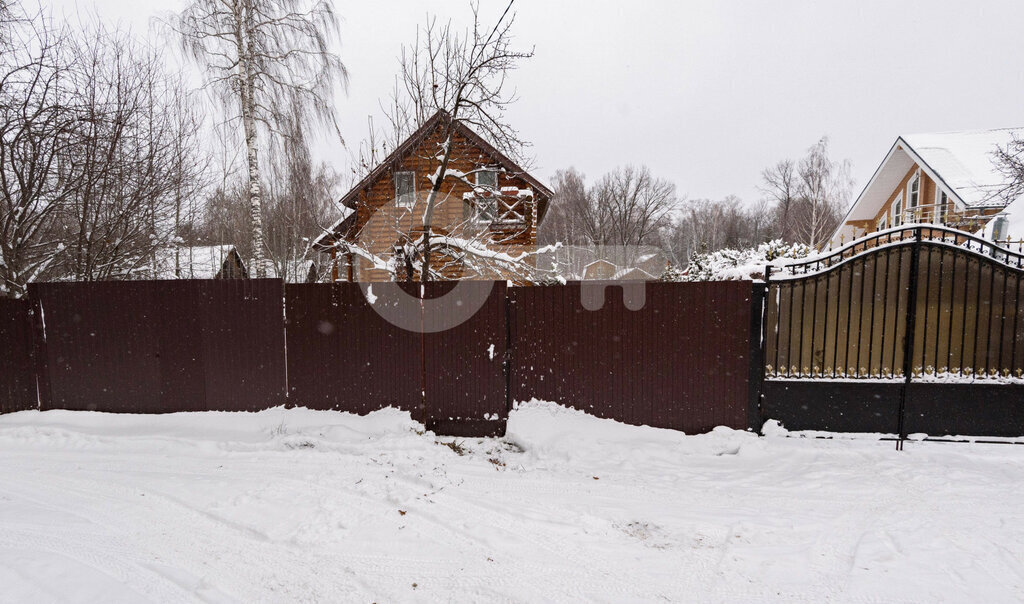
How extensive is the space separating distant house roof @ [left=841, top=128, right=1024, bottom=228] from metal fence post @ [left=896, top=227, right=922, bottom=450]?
1013 cm

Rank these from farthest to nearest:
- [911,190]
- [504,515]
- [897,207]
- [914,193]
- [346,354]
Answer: [897,207] → [911,190] → [914,193] → [346,354] → [504,515]

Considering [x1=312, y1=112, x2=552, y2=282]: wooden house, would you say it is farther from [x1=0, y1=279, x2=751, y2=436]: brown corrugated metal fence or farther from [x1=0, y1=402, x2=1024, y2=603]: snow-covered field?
[x1=0, y1=402, x2=1024, y2=603]: snow-covered field

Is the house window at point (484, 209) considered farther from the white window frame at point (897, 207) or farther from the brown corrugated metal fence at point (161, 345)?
the white window frame at point (897, 207)

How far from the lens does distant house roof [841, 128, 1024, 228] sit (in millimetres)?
13086

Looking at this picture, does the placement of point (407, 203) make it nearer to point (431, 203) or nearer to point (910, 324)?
point (431, 203)

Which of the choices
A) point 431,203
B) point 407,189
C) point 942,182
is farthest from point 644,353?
point 942,182

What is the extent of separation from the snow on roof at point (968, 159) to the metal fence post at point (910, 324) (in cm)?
1142

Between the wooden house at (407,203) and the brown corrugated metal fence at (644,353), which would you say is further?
the wooden house at (407,203)

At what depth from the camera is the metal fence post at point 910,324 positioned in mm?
4691

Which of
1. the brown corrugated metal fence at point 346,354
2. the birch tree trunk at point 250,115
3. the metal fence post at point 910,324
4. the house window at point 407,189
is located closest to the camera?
the metal fence post at point 910,324

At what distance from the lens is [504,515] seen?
11.2 feet

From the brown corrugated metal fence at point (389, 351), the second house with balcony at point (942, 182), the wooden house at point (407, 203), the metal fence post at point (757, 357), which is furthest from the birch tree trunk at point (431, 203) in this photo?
the second house with balcony at point (942, 182)

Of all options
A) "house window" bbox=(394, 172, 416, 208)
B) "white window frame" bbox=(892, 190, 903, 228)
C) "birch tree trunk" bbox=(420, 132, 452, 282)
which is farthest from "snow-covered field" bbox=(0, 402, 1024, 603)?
"white window frame" bbox=(892, 190, 903, 228)

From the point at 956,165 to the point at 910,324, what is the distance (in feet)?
52.5
